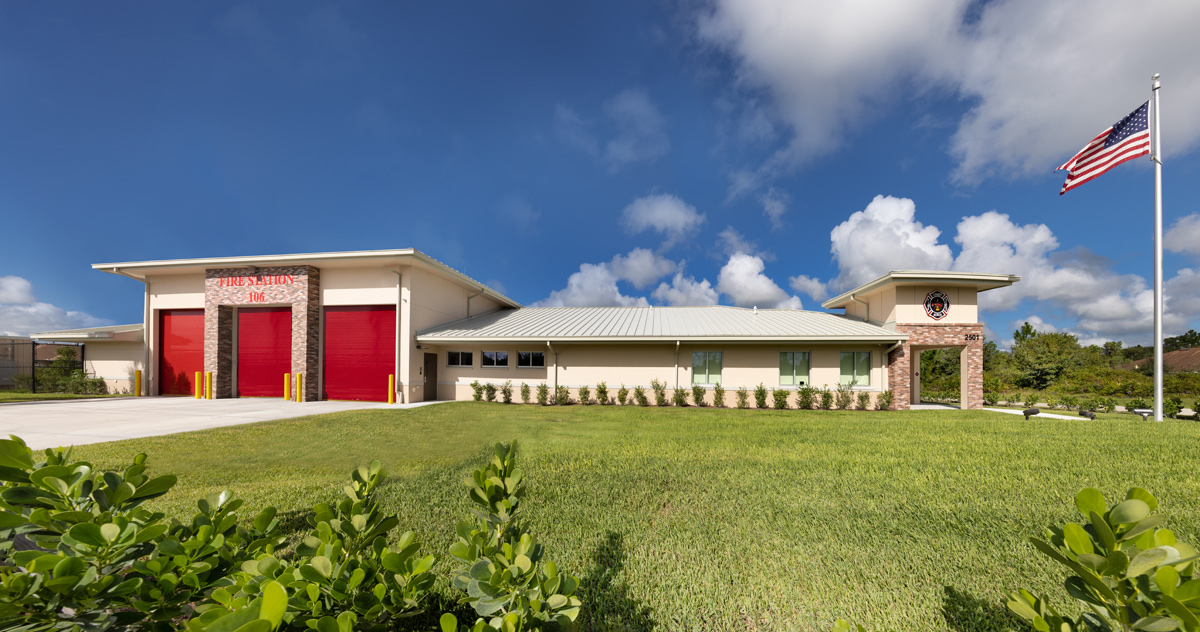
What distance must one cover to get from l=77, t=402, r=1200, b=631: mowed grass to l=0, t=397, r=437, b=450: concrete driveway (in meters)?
1.62

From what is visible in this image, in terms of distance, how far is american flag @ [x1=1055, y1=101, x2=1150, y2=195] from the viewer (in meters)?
12.2

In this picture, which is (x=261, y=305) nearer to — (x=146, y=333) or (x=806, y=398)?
(x=146, y=333)

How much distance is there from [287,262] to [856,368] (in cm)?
2348

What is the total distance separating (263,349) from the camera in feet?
56.3

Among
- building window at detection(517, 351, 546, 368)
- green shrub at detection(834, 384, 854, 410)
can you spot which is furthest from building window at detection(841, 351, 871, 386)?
building window at detection(517, 351, 546, 368)

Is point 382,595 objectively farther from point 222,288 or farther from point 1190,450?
point 222,288

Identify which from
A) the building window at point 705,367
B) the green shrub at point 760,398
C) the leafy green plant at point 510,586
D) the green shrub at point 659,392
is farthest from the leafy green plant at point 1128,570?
the building window at point 705,367

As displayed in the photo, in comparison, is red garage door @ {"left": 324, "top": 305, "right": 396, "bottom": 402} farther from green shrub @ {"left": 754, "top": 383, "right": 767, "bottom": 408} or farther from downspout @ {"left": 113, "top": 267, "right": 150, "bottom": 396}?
green shrub @ {"left": 754, "top": 383, "right": 767, "bottom": 408}

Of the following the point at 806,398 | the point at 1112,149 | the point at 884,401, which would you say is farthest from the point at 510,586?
the point at 1112,149

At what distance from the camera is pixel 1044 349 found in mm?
28391

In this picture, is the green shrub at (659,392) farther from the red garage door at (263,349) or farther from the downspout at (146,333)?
the downspout at (146,333)

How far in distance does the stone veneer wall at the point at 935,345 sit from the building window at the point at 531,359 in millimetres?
13970

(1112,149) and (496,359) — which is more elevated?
(1112,149)

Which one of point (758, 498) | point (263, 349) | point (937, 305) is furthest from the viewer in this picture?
point (263, 349)
